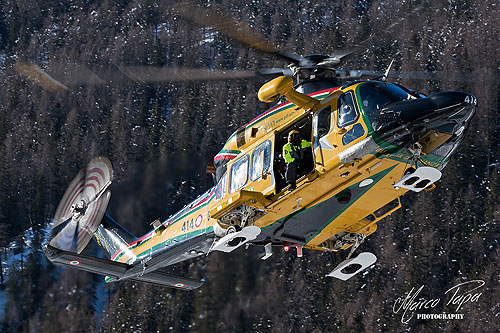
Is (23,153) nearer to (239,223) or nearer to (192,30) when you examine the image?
(192,30)

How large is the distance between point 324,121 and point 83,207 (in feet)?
25.2

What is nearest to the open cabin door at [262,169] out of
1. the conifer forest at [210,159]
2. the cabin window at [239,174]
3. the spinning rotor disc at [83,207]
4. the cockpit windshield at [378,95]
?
the cabin window at [239,174]

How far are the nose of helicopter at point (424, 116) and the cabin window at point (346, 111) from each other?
0.51 metres

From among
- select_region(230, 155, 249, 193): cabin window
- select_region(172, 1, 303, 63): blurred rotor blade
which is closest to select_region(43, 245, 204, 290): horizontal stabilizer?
select_region(230, 155, 249, 193): cabin window

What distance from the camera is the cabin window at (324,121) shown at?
46.1 ft

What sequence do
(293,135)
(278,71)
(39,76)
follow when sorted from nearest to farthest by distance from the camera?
1. (293,135)
2. (278,71)
3. (39,76)

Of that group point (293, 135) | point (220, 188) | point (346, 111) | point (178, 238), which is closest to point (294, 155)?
point (293, 135)

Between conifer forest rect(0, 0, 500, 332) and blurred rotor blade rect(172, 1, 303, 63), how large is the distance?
0.22m

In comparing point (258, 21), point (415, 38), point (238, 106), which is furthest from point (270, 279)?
point (258, 21)

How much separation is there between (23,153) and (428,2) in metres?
45.5

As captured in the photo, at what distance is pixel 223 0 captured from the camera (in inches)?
3091

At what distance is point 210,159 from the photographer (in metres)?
21.7
